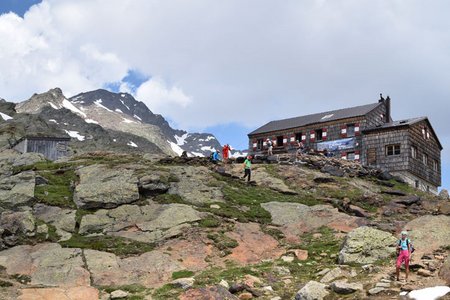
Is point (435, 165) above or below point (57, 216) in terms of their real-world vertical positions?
above

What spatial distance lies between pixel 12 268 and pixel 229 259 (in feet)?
35.3

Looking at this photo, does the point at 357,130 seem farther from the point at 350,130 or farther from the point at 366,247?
the point at 366,247

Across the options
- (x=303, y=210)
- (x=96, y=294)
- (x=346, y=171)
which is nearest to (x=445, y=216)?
(x=303, y=210)

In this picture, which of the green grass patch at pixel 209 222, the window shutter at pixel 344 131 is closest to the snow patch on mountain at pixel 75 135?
the window shutter at pixel 344 131

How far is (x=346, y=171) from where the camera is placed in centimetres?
5034

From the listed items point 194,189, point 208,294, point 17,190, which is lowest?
point 208,294

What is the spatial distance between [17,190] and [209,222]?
1335 centimetres

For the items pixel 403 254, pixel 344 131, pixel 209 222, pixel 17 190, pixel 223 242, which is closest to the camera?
pixel 403 254

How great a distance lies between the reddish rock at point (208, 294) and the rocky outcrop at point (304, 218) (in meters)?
10.2

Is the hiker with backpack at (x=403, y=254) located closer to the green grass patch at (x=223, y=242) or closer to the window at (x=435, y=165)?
the green grass patch at (x=223, y=242)

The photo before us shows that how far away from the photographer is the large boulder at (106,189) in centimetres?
3278

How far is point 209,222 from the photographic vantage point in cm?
3050

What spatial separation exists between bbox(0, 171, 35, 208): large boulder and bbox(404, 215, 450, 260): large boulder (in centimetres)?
2331

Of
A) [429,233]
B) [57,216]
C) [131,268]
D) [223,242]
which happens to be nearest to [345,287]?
[429,233]
